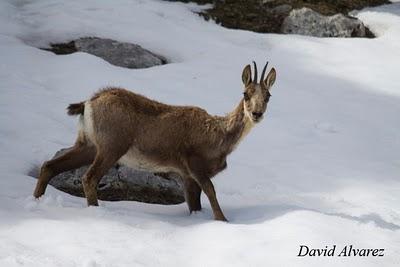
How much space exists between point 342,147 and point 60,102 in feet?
19.7

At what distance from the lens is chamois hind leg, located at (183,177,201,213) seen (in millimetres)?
8312

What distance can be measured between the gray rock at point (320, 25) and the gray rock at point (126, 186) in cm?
1118

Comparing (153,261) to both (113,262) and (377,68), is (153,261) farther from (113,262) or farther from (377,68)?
(377,68)

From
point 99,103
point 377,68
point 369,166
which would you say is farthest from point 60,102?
point 377,68

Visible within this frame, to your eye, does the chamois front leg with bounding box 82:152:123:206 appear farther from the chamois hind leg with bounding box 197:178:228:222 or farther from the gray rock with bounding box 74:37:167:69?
the gray rock with bounding box 74:37:167:69

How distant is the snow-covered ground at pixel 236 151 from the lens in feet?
20.6

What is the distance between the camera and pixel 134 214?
24.7 ft

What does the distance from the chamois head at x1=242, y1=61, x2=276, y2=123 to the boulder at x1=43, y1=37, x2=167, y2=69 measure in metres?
7.59

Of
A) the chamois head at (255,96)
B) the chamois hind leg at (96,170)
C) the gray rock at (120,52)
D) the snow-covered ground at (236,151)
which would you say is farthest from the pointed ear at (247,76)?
the gray rock at (120,52)

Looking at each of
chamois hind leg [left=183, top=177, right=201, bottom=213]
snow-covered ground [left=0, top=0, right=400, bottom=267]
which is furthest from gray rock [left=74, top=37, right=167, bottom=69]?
chamois hind leg [left=183, top=177, right=201, bottom=213]

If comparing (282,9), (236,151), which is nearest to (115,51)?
(236,151)

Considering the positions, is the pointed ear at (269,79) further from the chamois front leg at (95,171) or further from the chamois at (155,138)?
the chamois front leg at (95,171)

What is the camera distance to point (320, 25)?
1931 centimetres

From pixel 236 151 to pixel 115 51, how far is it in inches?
208
